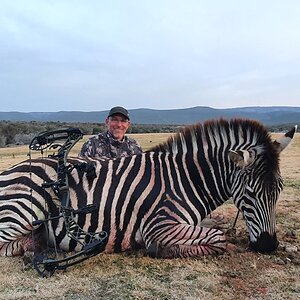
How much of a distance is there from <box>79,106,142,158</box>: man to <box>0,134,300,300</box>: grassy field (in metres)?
2.26

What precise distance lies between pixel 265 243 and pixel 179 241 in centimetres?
94

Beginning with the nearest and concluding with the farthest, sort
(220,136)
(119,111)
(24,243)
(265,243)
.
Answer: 1. (265,243)
2. (24,243)
3. (220,136)
4. (119,111)

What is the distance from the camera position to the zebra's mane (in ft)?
15.6

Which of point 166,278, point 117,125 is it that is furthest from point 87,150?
point 166,278

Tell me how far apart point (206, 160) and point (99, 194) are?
1339 millimetres

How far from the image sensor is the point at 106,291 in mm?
3686

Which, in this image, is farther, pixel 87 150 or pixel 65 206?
pixel 87 150

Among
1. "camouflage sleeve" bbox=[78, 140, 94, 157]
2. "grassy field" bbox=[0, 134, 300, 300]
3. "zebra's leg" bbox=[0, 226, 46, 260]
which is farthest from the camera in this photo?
"camouflage sleeve" bbox=[78, 140, 94, 157]

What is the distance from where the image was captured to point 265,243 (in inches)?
173

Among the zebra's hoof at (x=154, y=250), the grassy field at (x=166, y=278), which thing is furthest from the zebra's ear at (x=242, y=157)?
the zebra's hoof at (x=154, y=250)

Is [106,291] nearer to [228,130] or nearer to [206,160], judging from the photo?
[206,160]

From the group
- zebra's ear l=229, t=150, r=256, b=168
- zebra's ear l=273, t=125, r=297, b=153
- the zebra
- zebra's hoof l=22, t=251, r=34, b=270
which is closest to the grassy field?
zebra's hoof l=22, t=251, r=34, b=270

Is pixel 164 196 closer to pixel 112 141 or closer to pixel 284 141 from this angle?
pixel 284 141

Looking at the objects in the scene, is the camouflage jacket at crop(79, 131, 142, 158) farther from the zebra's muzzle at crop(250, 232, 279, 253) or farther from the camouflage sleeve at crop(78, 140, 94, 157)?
the zebra's muzzle at crop(250, 232, 279, 253)
